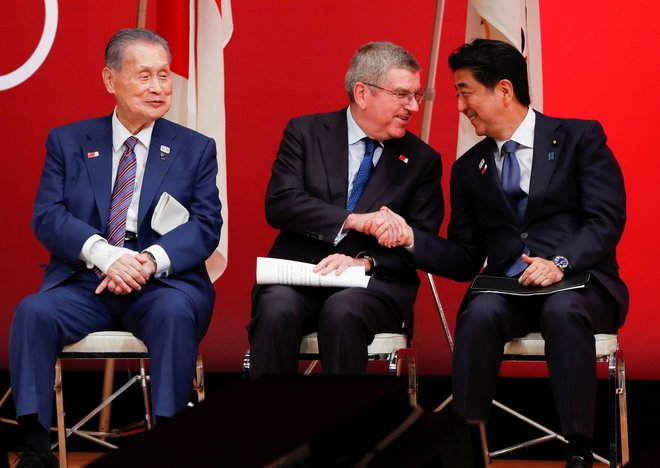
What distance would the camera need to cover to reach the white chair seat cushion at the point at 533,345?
353 centimetres

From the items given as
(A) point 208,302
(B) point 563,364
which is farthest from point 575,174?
(A) point 208,302

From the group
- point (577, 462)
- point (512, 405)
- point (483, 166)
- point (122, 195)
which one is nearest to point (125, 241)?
point (122, 195)

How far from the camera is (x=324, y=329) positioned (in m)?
3.53

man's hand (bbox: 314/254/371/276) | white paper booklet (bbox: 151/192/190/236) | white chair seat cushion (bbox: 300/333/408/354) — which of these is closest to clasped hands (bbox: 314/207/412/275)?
man's hand (bbox: 314/254/371/276)

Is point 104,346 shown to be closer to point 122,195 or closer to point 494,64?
point 122,195

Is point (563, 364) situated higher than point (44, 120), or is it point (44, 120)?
point (44, 120)

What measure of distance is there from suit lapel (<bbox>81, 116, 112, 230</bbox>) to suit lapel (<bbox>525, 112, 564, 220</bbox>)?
5.16 ft

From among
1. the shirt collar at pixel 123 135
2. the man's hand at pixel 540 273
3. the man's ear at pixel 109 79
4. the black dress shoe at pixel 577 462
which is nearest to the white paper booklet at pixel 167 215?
the shirt collar at pixel 123 135

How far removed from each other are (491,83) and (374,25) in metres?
1.43

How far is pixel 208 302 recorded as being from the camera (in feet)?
12.6

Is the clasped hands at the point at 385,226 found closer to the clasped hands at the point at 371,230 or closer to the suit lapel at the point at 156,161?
the clasped hands at the point at 371,230

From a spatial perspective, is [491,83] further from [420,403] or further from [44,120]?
[44,120]

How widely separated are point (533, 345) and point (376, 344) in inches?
21.6

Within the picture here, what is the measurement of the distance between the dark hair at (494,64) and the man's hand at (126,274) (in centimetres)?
139
